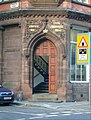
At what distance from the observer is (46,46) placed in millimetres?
27391

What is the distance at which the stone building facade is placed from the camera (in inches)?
1052

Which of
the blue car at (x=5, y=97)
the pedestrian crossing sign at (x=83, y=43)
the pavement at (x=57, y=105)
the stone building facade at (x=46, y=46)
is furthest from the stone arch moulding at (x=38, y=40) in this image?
the pedestrian crossing sign at (x=83, y=43)

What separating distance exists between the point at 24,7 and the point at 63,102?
6.81 metres

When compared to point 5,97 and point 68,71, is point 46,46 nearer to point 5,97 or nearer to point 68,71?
point 68,71

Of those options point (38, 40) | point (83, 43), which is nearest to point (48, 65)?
point (38, 40)

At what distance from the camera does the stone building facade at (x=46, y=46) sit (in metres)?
26.7

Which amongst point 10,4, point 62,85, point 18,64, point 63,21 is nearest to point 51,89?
point 62,85

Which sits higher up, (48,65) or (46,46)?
(46,46)

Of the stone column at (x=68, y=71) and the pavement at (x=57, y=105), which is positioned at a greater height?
the stone column at (x=68, y=71)

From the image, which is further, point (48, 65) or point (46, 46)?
point (48, 65)

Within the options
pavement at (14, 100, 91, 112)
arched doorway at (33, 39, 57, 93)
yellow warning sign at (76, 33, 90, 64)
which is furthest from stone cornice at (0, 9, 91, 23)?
yellow warning sign at (76, 33, 90, 64)

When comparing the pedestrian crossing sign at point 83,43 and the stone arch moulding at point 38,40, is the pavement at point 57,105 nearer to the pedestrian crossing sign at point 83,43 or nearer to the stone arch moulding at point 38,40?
the stone arch moulding at point 38,40

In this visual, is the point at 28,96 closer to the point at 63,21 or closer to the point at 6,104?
the point at 6,104

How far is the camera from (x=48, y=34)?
88.2ft
